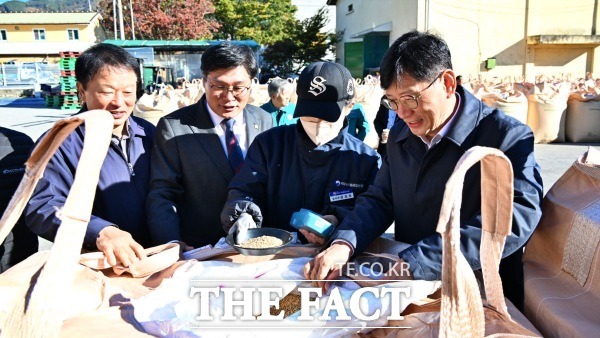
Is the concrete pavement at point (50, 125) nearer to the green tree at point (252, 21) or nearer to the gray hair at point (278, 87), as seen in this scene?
the gray hair at point (278, 87)

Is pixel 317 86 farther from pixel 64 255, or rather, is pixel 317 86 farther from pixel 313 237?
pixel 64 255

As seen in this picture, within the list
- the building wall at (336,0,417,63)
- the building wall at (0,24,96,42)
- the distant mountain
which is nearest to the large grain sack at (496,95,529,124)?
the distant mountain

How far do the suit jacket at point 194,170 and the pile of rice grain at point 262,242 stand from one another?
637 mm

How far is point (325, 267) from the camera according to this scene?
135 centimetres

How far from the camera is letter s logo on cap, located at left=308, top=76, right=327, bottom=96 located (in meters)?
1.78

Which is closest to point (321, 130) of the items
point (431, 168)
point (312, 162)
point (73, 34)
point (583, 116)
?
point (312, 162)

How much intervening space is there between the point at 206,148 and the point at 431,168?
0.96 metres

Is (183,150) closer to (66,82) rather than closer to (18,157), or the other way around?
(18,157)

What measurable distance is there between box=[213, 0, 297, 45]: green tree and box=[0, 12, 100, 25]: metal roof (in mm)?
15377

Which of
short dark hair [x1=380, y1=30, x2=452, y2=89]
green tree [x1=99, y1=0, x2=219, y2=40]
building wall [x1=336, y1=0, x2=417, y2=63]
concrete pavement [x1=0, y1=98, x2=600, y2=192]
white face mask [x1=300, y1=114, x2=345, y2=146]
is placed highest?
green tree [x1=99, y1=0, x2=219, y2=40]

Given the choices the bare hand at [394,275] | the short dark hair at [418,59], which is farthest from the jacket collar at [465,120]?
the bare hand at [394,275]

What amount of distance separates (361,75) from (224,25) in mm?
11790

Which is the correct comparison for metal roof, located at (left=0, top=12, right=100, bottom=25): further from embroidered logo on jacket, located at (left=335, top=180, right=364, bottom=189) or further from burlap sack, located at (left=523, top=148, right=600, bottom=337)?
burlap sack, located at (left=523, top=148, right=600, bottom=337)

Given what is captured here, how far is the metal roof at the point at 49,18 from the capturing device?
124 feet
